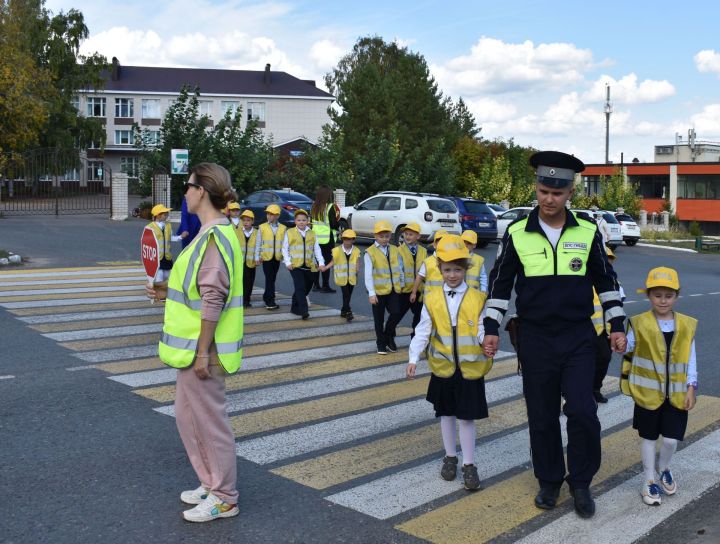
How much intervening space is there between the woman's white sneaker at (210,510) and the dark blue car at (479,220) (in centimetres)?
2443

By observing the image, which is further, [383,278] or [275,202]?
[275,202]

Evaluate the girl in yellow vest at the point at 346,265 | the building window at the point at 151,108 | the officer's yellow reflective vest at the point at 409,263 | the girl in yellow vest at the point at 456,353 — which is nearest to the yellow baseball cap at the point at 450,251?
the girl in yellow vest at the point at 456,353

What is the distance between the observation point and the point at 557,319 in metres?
4.93

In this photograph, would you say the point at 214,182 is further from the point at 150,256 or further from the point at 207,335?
the point at 150,256

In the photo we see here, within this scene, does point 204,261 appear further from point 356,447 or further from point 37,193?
point 37,193

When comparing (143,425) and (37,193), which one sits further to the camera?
(37,193)

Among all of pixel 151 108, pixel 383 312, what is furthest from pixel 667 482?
pixel 151 108

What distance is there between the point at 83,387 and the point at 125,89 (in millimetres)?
74960

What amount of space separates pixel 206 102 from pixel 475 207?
53.9 metres

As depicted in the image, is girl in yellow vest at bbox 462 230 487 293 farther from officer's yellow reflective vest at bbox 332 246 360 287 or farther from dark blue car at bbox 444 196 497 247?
dark blue car at bbox 444 196 497 247

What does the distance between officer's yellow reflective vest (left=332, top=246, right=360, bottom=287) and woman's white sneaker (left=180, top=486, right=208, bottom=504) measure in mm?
7684

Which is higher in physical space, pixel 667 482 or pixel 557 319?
pixel 557 319

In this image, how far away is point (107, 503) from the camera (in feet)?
16.5

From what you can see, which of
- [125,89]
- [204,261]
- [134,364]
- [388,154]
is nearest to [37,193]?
[388,154]
